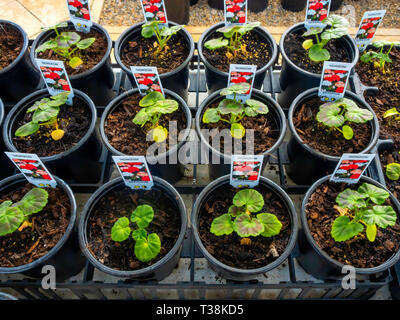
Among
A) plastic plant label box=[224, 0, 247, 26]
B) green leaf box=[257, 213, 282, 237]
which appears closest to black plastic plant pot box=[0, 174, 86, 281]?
green leaf box=[257, 213, 282, 237]

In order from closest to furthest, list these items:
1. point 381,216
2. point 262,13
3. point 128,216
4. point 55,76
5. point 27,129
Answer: point 381,216, point 128,216, point 27,129, point 55,76, point 262,13

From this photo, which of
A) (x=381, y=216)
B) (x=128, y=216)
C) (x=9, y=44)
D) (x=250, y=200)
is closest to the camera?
(x=381, y=216)

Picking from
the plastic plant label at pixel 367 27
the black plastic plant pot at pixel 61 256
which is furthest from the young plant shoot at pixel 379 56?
the black plastic plant pot at pixel 61 256

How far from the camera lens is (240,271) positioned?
1.31 meters

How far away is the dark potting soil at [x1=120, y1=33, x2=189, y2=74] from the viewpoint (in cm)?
201

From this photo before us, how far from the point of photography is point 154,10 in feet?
6.46

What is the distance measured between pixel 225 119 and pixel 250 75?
260 mm

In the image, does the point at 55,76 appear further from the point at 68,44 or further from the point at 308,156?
the point at 308,156

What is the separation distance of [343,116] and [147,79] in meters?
1.00

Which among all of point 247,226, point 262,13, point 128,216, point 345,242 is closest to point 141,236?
point 128,216

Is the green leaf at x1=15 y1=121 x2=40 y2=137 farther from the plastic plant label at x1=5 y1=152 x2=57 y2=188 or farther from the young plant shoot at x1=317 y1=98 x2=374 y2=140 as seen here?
the young plant shoot at x1=317 y1=98 x2=374 y2=140

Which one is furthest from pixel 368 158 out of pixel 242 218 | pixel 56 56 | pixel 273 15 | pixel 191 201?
pixel 273 15

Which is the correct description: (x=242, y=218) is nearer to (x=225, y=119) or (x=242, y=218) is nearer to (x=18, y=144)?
(x=225, y=119)

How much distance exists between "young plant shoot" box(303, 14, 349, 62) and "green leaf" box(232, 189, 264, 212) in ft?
3.04
